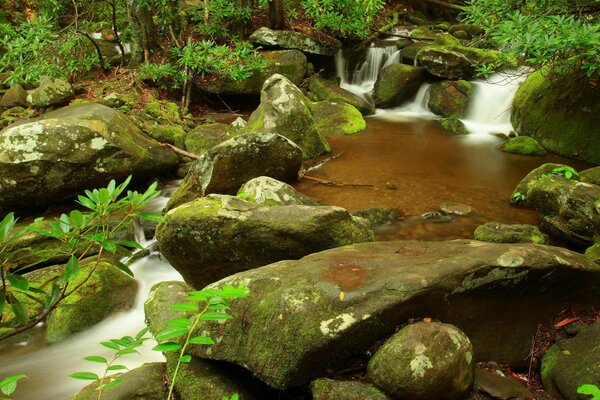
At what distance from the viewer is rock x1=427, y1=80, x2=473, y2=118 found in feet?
36.1

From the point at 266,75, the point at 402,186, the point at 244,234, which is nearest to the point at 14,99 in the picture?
the point at 266,75

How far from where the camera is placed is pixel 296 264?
125 inches

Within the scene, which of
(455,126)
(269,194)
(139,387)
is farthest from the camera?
(455,126)

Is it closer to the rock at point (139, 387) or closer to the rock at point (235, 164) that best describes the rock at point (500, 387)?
the rock at point (139, 387)

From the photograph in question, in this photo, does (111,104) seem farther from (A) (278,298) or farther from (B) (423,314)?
(B) (423,314)

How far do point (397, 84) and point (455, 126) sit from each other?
2.66m

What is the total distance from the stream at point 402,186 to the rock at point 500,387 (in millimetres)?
2608

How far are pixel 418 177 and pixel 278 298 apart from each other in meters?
5.01

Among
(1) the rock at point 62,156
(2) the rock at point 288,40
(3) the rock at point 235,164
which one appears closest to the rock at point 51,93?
(1) the rock at point 62,156

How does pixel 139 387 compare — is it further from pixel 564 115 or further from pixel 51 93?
pixel 564 115

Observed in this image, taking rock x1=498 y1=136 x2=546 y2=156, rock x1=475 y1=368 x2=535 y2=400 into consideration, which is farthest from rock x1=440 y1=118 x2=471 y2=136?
rock x1=475 y1=368 x2=535 y2=400

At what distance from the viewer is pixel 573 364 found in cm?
275

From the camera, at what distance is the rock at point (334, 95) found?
1141 cm

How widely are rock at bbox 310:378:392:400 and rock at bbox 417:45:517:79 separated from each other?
10669 millimetres
